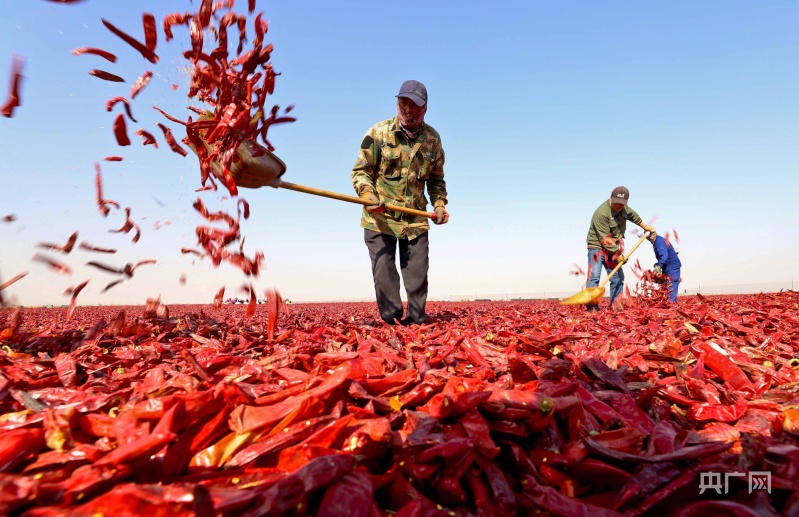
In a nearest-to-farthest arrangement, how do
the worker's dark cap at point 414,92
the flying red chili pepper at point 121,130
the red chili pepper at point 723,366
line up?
the red chili pepper at point 723,366, the flying red chili pepper at point 121,130, the worker's dark cap at point 414,92

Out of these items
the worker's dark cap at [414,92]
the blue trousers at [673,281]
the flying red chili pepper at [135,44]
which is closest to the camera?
the flying red chili pepper at [135,44]

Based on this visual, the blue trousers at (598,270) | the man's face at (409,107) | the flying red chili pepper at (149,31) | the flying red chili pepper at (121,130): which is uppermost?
the man's face at (409,107)

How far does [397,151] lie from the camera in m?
5.96

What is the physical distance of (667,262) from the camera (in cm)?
1064

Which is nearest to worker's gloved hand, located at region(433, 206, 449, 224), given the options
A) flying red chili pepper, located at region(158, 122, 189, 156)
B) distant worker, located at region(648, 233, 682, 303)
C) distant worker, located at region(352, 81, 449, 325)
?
distant worker, located at region(352, 81, 449, 325)

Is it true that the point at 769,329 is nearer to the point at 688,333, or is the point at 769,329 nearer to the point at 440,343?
the point at 688,333

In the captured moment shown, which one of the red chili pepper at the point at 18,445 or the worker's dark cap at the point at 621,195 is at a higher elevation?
the worker's dark cap at the point at 621,195

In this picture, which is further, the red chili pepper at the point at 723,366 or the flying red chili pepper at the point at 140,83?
the flying red chili pepper at the point at 140,83

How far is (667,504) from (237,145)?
330 cm

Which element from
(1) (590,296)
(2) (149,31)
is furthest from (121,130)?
(1) (590,296)

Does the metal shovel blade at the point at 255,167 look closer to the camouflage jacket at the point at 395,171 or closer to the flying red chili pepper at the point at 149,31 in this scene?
the flying red chili pepper at the point at 149,31

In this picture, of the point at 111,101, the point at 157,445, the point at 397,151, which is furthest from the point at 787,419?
the point at 397,151

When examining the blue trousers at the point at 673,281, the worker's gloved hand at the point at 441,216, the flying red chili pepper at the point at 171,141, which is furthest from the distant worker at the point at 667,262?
the flying red chili pepper at the point at 171,141

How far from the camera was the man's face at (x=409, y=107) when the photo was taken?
571 centimetres
